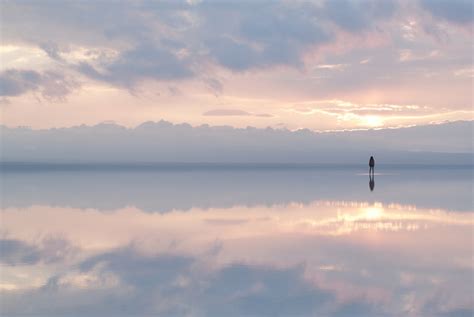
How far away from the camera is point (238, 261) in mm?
9828

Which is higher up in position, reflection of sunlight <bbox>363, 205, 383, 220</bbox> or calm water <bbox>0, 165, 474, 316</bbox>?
reflection of sunlight <bbox>363, 205, 383, 220</bbox>

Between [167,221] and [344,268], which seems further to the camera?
[167,221]

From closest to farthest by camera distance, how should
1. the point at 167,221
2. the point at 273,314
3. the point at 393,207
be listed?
the point at 273,314
the point at 167,221
the point at 393,207

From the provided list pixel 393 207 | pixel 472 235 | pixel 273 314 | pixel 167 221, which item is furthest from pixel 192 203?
pixel 273 314

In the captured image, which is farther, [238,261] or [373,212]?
[373,212]

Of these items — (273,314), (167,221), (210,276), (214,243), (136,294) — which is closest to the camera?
(273,314)

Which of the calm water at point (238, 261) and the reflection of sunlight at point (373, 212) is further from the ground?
the reflection of sunlight at point (373, 212)

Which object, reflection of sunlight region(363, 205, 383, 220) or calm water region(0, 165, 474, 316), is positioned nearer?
calm water region(0, 165, 474, 316)

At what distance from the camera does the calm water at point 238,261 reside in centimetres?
733

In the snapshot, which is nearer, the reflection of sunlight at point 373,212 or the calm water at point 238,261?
the calm water at point 238,261

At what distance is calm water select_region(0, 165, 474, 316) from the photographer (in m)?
7.33

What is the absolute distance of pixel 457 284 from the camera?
27.0 feet

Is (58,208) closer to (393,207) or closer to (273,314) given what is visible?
(393,207)

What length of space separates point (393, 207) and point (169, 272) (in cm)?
1080
